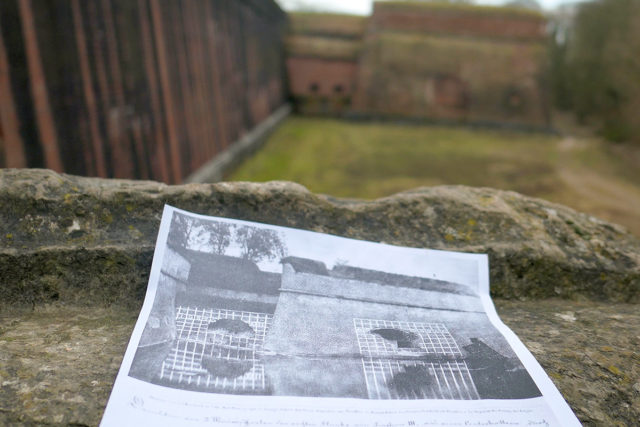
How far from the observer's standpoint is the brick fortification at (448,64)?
9180mm

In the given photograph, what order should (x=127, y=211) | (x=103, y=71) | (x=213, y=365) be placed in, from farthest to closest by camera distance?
(x=103, y=71), (x=127, y=211), (x=213, y=365)

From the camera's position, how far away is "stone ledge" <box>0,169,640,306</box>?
99cm

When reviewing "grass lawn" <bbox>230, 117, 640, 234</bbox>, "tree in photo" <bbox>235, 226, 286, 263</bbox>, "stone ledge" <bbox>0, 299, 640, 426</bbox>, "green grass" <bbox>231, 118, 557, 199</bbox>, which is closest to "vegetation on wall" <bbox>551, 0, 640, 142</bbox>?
"grass lawn" <bbox>230, 117, 640, 234</bbox>

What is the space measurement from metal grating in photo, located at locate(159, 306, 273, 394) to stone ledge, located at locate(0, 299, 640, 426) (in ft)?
0.34

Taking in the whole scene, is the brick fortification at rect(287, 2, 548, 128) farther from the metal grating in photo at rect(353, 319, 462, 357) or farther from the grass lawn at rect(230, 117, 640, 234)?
the metal grating in photo at rect(353, 319, 462, 357)

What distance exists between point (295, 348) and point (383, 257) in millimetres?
332

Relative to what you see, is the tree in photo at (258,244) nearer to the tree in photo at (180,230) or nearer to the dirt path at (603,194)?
the tree in photo at (180,230)

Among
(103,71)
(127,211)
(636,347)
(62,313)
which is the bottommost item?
(636,347)

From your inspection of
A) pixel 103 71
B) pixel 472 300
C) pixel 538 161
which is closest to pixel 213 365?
pixel 472 300

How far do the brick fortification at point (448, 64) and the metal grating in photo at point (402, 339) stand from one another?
28.7ft

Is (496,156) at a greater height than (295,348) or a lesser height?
lesser

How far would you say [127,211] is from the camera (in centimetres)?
108

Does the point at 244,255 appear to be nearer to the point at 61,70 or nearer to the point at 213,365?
the point at 213,365

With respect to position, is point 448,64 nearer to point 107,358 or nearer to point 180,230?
point 180,230
